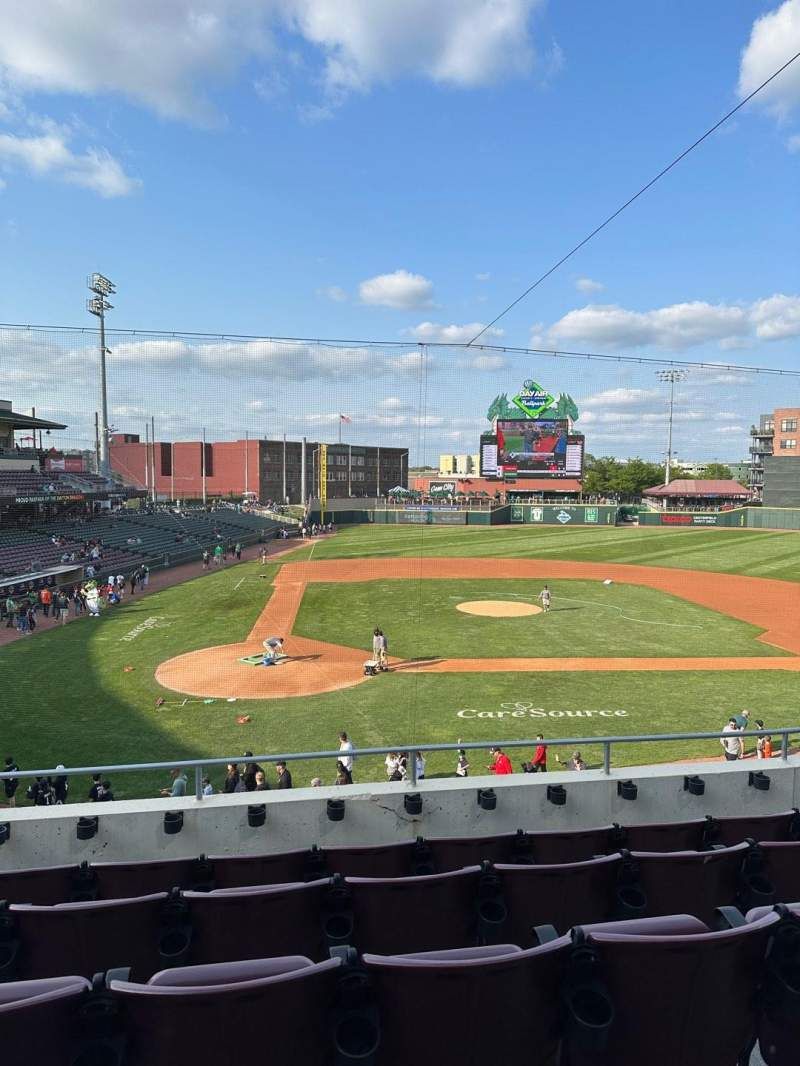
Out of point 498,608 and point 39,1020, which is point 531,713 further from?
point 39,1020

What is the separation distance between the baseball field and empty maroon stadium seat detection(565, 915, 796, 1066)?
8701 mm

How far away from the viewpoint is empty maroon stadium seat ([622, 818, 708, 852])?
434cm

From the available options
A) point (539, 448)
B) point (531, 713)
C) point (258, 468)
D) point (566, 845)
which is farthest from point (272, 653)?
point (258, 468)

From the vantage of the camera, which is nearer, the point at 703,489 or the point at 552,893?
the point at 552,893

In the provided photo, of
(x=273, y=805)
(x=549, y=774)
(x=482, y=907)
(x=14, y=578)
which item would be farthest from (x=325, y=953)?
(x=14, y=578)

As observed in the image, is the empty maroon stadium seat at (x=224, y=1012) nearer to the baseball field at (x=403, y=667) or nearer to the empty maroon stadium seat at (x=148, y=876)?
the empty maroon stadium seat at (x=148, y=876)

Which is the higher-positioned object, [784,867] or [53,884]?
[784,867]

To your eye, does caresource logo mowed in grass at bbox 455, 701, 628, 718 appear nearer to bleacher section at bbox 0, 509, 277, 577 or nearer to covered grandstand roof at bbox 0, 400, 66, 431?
bleacher section at bbox 0, 509, 277, 577

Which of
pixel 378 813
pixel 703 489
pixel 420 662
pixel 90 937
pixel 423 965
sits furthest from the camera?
pixel 703 489

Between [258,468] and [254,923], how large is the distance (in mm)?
78344

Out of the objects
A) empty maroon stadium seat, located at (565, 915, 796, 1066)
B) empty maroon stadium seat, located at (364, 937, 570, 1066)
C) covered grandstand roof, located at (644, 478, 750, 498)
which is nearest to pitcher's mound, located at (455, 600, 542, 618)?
empty maroon stadium seat, located at (565, 915, 796, 1066)

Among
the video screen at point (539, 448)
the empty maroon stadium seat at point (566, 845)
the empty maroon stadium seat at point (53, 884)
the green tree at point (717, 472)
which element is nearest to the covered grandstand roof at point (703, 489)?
the video screen at point (539, 448)

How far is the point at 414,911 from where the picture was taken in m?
3.29

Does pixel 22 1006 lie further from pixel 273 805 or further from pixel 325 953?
pixel 273 805
